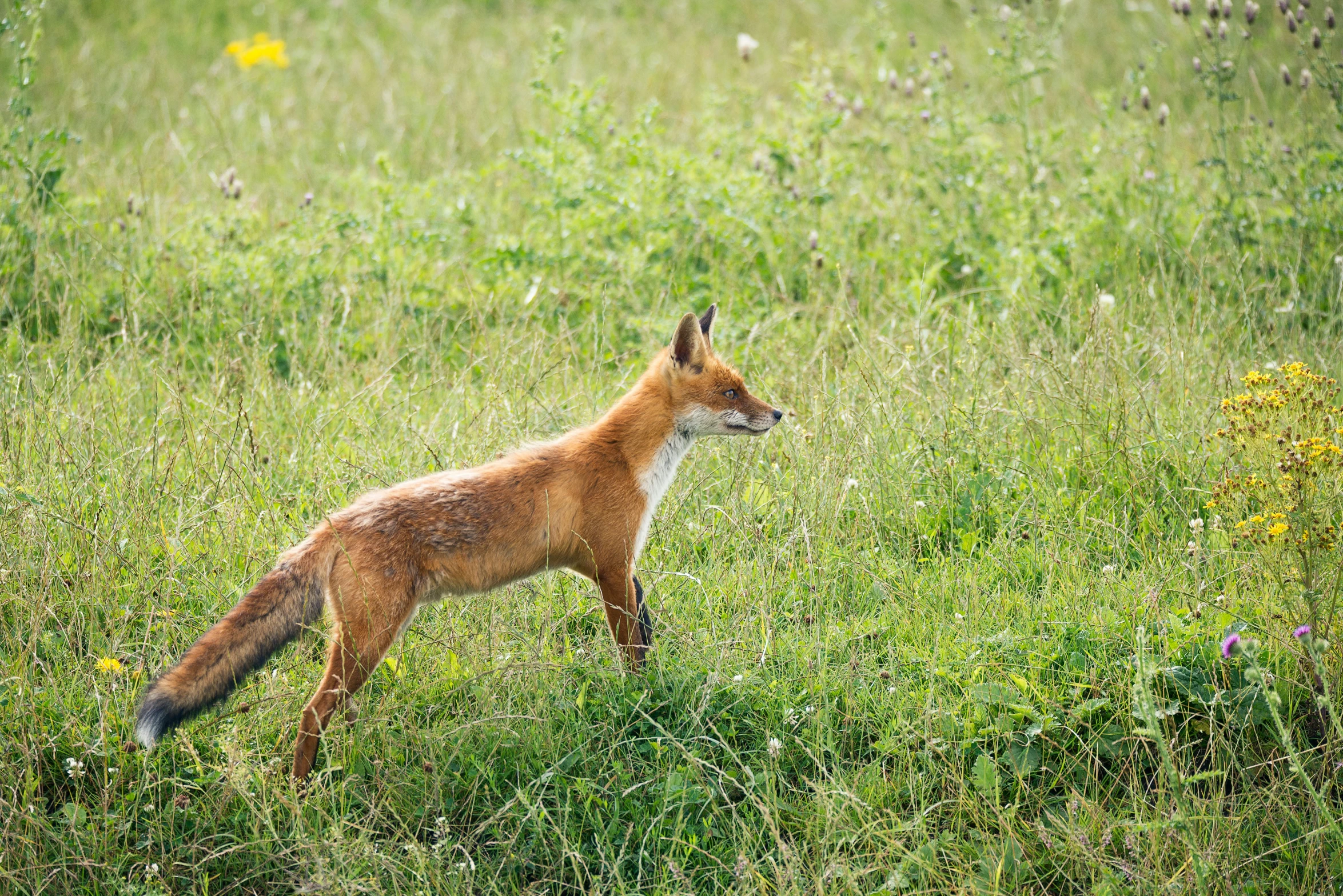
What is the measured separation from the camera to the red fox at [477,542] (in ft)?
12.1

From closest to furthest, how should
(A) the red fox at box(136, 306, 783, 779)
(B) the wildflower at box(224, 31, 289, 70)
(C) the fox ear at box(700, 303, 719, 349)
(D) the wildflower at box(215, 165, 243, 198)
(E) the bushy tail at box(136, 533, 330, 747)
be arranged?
(E) the bushy tail at box(136, 533, 330, 747)
(A) the red fox at box(136, 306, 783, 779)
(C) the fox ear at box(700, 303, 719, 349)
(D) the wildflower at box(215, 165, 243, 198)
(B) the wildflower at box(224, 31, 289, 70)

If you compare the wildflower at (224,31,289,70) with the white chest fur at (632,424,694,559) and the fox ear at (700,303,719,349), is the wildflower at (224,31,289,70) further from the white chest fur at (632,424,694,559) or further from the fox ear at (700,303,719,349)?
the white chest fur at (632,424,694,559)

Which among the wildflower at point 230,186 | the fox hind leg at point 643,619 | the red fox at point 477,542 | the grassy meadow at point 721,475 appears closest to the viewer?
the grassy meadow at point 721,475

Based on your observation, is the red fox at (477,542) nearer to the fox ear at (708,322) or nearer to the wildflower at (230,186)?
the fox ear at (708,322)

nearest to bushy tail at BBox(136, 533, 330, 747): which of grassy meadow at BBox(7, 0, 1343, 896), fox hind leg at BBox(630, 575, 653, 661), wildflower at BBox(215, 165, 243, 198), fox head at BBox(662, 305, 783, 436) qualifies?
grassy meadow at BBox(7, 0, 1343, 896)

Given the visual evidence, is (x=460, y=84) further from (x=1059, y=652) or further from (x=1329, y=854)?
(x=1329, y=854)

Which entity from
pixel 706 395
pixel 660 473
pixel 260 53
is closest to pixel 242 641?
pixel 660 473

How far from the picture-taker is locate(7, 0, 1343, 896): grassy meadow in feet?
11.8

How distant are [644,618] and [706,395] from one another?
1027mm

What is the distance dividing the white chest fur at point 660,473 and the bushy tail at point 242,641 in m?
1.31

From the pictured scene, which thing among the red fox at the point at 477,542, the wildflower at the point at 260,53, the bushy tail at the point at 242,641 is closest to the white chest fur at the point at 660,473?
the red fox at the point at 477,542

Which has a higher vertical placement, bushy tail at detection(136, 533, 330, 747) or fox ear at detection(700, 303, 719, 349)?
fox ear at detection(700, 303, 719, 349)

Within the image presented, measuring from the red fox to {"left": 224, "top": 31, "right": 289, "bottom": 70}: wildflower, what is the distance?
28.5 feet

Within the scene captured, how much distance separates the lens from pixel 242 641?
3.65 meters
